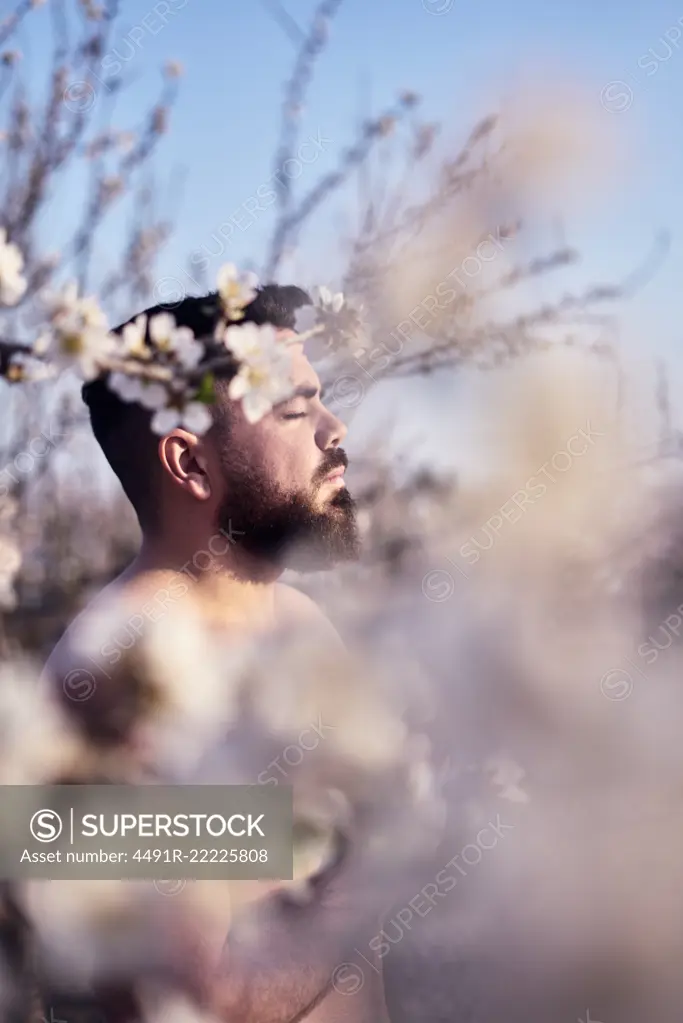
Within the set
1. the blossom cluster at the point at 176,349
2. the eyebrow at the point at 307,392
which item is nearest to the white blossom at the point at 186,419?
the blossom cluster at the point at 176,349

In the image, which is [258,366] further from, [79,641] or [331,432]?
[79,641]

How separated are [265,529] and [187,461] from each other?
0.13 metres

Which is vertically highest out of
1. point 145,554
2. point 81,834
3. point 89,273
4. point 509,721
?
point 89,273

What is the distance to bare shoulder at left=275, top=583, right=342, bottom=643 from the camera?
127 centimetres

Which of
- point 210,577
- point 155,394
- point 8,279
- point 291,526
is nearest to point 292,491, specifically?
point 291,526

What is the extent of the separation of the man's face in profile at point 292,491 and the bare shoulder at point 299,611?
3 cm

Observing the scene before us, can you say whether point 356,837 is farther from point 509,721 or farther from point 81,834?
point 81,834

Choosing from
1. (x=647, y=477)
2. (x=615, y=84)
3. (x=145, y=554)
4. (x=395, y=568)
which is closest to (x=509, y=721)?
(x=395, y=568)

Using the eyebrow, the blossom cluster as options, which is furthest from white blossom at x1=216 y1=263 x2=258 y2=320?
the eyebrow

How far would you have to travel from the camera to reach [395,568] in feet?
4.19

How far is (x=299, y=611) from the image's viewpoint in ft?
4.17

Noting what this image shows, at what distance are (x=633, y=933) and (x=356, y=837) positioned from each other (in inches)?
14.5

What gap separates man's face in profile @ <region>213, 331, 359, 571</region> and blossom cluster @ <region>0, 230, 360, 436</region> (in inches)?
1.9

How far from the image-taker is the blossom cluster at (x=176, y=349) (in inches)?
34.5
